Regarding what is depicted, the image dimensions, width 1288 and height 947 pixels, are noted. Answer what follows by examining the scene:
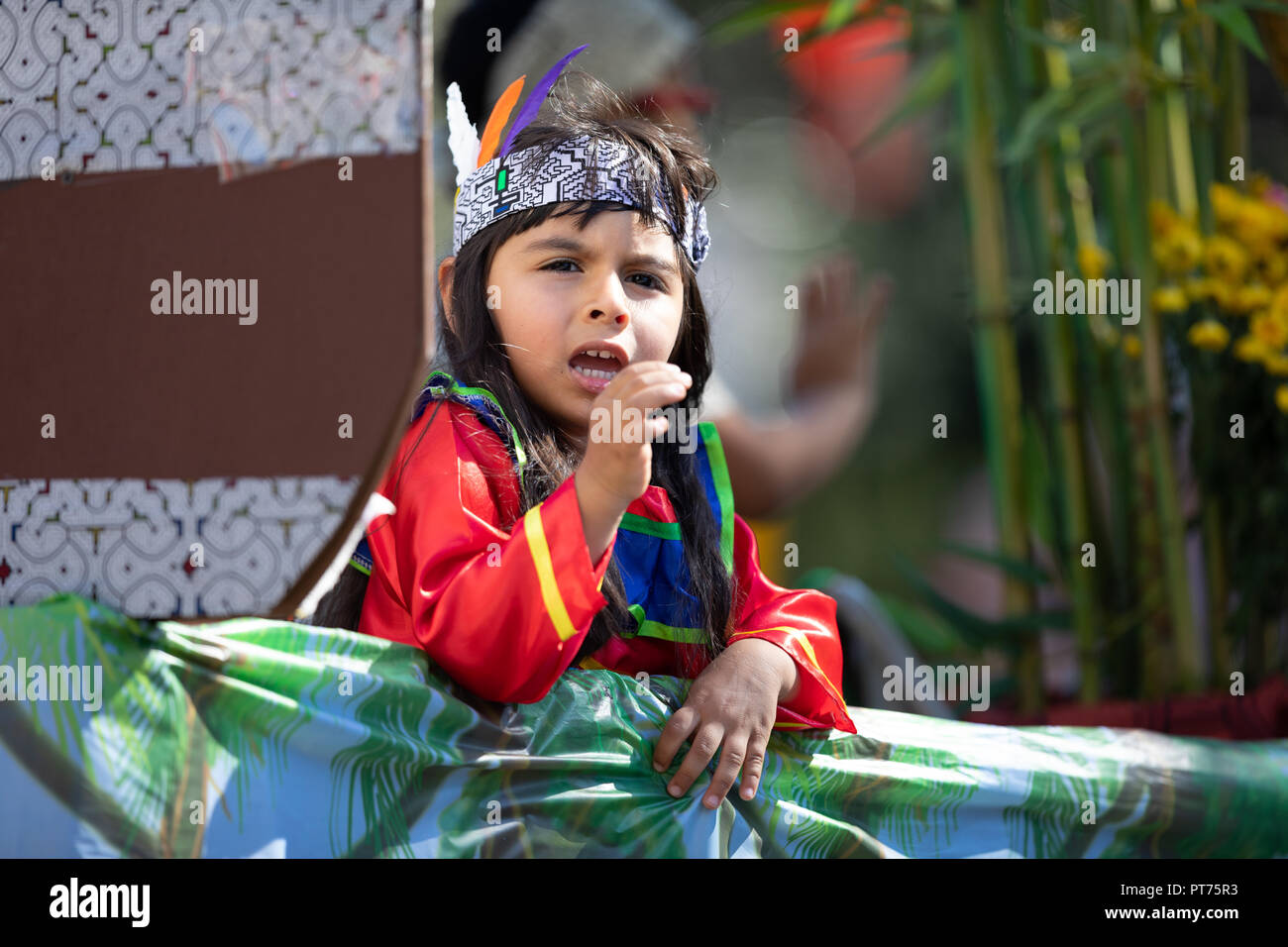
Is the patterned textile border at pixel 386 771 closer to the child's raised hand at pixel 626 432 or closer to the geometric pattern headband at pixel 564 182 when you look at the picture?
the child's raised hand at pixel 626 432

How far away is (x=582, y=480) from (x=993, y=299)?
4.31 ft

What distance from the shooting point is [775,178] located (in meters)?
2.16

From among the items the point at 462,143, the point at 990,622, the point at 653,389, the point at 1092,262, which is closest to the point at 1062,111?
the point at 1092,262

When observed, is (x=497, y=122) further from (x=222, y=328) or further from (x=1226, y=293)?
(x=1226, y=293)

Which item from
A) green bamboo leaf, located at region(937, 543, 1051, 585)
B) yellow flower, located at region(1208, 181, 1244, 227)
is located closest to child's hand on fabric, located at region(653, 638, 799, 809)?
green bamboo leaf, located at region(937, 543, 1051, 585)

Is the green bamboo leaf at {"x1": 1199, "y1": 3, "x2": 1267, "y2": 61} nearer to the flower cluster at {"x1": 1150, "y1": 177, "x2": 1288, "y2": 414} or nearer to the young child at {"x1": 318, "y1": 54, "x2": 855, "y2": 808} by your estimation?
the flower cluster at {"x1": 1150, "y1": 177, "x2": 1288, "y2": 414}

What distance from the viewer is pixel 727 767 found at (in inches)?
35.0

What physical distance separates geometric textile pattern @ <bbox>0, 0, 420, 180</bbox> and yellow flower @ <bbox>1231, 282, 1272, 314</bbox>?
148cm

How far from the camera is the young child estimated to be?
33.5 inches

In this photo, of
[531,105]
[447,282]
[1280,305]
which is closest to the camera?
[531,105]

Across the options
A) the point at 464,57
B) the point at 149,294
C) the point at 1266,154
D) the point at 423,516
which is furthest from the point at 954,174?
the point at 149,294

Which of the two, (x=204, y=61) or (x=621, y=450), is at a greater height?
(x=204, y=61)

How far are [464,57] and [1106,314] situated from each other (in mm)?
1135
